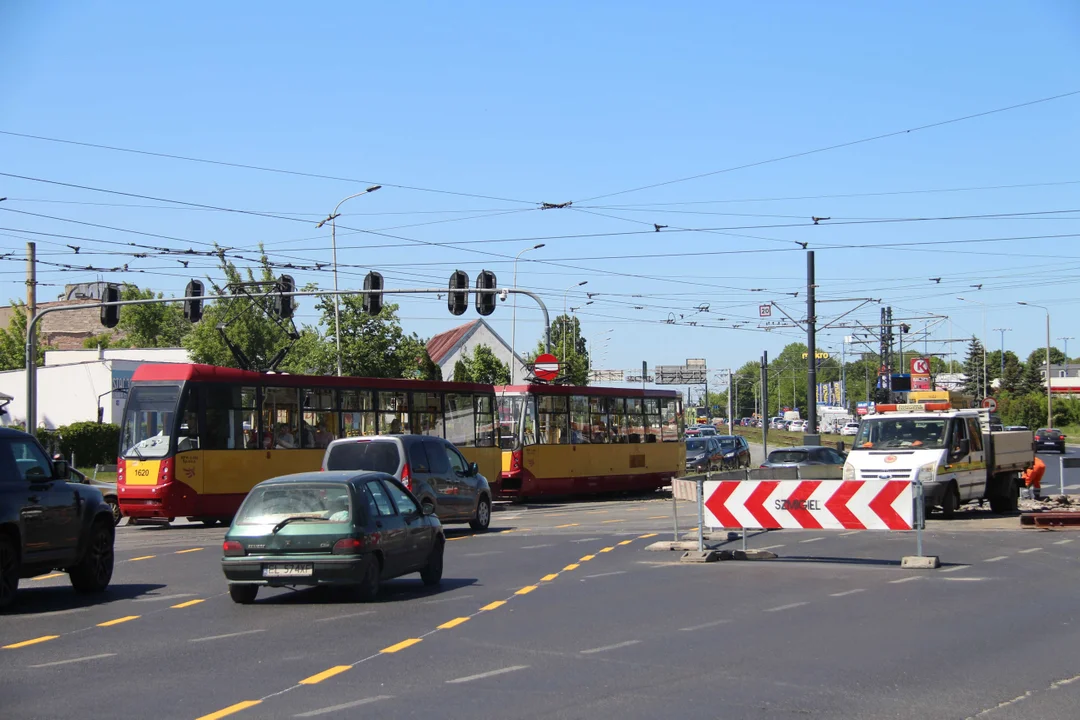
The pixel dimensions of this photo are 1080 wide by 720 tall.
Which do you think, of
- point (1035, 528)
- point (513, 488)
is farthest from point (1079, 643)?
point (513, 488)

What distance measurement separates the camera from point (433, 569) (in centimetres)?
1459

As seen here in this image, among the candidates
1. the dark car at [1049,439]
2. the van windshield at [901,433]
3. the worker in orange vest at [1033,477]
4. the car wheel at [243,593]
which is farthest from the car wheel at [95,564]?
the dark car at [1049,439]

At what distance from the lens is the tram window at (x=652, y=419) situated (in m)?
40.5

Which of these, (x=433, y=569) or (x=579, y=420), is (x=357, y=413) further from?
(x=433, y=569)

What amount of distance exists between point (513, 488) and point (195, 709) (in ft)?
90.7

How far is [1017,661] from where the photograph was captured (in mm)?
9359

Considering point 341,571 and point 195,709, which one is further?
point 341,571

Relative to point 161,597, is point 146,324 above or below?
above

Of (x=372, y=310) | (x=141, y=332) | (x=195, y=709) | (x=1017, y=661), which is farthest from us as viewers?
(x=141, y=332)

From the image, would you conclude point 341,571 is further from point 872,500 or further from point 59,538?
point 872,500

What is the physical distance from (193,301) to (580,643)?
23376 millimetres

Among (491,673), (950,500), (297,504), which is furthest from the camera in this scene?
(950,500)

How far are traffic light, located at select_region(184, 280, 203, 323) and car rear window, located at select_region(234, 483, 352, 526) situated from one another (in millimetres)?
18703

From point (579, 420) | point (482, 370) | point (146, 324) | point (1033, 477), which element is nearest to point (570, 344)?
point (482, 370)
